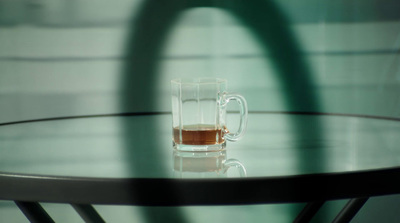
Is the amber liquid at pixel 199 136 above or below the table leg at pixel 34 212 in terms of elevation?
above

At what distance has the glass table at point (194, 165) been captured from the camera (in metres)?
0.55

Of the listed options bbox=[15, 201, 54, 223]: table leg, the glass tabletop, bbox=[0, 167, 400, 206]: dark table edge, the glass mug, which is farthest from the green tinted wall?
bbox=[0, 167, 400, 206]: dark table edge

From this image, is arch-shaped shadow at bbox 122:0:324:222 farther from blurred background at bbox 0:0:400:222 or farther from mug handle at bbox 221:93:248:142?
mug handle at bbox 221:93:248:142

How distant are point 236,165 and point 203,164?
0.13ft

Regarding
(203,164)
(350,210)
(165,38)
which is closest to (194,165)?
(203,164)

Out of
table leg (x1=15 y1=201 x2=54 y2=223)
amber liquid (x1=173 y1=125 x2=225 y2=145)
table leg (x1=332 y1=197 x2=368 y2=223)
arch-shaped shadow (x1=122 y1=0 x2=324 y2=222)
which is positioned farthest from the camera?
arch-shaped shadow (x1=122 y1=0 x2=324 y2=222)

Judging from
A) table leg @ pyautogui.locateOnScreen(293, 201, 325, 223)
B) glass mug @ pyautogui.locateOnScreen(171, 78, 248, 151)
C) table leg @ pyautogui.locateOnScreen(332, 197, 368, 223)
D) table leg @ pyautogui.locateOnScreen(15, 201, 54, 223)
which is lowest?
table leg @ pyautogui.locateOnScreen(15, 201, 54, 223)

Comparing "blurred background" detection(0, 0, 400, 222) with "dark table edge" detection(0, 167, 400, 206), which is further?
"blurred background" detection(0, 0, 400, 222)

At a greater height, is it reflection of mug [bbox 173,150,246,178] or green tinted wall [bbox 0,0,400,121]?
green tinted wall [bbox 0,0,400,121]

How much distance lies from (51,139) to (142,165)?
0.31 meters

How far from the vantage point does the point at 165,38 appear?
180cm

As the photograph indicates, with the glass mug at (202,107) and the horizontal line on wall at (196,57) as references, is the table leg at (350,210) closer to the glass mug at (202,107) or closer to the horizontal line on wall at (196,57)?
the glass mug at (202,107)

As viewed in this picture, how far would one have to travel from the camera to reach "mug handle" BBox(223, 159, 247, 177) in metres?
0.61

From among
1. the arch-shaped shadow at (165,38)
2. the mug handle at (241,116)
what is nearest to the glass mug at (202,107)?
the mug handle at (241,116)
